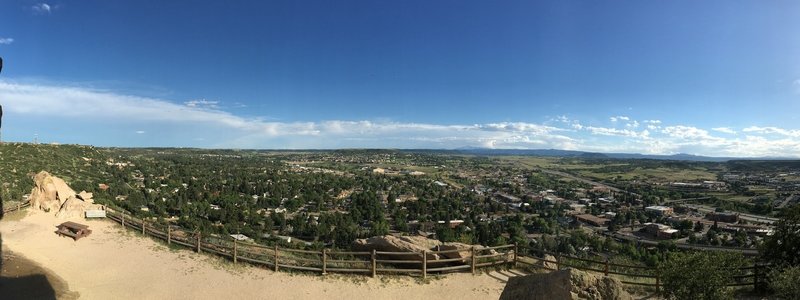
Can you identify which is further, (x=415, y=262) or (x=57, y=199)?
(x=57, y=199)

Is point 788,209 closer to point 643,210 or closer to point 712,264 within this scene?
point 712,264

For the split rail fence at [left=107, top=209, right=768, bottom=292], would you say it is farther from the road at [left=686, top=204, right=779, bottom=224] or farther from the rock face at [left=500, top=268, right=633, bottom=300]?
the road at [left=686, top=204, right=779, bottom=224]

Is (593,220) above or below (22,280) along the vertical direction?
below

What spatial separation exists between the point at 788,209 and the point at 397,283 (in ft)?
47.3

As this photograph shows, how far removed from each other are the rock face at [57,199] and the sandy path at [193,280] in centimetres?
482

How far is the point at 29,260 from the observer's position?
57.6 feet

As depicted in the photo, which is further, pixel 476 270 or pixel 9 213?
pixel 9 213

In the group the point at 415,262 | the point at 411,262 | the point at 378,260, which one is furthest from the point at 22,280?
the point at 415,262

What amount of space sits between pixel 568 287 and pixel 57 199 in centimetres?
3248

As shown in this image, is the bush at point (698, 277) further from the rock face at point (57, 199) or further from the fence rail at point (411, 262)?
the rock face at point (57, 199)

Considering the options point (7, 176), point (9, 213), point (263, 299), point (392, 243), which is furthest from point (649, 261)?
point (7, 176)

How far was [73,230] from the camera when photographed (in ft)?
72.5

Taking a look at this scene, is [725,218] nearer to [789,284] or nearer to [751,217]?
[751,217]

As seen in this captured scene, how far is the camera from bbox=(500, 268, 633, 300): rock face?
348 inches
